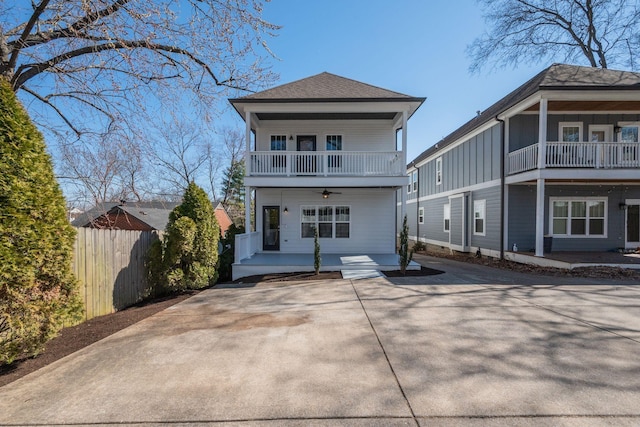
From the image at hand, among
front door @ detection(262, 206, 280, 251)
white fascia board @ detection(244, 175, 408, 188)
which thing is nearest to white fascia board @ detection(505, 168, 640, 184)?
white fascia board @ detection(244, 175, 408, 188)

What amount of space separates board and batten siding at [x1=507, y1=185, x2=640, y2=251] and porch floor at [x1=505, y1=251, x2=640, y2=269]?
0.55m

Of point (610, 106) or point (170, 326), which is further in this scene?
point (610, 106)

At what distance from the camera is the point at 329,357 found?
12.1 ft

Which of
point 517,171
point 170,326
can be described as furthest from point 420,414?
point 517,171

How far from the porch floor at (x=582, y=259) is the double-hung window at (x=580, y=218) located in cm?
91

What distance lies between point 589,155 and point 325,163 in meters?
9.45

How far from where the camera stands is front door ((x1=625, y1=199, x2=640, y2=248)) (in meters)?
12.4

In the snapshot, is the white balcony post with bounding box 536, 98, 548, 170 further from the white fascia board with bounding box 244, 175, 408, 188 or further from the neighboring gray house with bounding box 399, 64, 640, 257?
the white fascia board with bounding box 244, 175, 408, 188

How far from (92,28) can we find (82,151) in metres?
2.61

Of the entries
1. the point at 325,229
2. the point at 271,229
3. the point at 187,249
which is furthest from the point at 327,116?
the point at 187,249

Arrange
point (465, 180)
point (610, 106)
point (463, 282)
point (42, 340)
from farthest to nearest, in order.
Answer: point (465, 180)
point (610, 106)
point (463, 282)
point (42, 340)

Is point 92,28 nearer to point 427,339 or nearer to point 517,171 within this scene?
point 427,339

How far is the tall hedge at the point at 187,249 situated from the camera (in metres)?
7.26

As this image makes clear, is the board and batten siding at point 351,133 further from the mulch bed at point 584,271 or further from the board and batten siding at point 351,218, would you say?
the mulch bed at point 584,271
